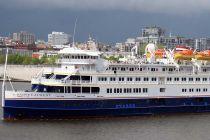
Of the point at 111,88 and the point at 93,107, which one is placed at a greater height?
the point at 111,88

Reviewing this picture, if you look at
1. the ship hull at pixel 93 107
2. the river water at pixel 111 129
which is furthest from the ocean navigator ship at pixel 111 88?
the river water at pixel 111 129

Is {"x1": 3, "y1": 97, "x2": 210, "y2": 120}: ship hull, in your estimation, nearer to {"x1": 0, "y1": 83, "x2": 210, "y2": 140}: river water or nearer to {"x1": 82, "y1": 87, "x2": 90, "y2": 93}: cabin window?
{"x1": 0, "y1": 83, "x2": 210, "y2": 140}: river water

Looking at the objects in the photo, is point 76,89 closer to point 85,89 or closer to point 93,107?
point 85,89

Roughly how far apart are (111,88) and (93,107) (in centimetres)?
215

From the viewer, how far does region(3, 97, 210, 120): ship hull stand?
41.2 m

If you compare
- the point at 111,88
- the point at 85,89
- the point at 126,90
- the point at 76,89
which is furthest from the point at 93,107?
the point at 126,90

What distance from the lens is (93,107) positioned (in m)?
42.8

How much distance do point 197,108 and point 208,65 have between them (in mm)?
4193

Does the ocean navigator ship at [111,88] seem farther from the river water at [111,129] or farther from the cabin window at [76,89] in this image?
the river water at [111,129]

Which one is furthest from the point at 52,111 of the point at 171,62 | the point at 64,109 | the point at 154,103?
the point at 171,62

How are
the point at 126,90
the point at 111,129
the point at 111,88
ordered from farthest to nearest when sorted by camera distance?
the point at 126,90 < the point at 111,88 < the point at 111,129

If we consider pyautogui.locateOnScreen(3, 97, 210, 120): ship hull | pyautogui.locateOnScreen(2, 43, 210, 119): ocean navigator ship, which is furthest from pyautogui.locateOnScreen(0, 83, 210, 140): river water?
pyautogui.locateOnScreen(2, 43, 210, 119): ocean navigator ship

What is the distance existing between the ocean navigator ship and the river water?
85cm

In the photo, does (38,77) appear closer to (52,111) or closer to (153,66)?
(52,111)
